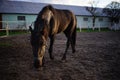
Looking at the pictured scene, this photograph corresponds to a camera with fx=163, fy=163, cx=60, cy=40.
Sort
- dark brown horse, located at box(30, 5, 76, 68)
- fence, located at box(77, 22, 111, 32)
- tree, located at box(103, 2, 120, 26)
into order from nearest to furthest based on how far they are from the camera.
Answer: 1. dark brown horse, located at box(30, 5, 76, 68)
2. fence, located at box(77, 22, 111, 32)
3. tree, located at box(103, 2, 120, 26)

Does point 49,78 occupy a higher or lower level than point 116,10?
lower

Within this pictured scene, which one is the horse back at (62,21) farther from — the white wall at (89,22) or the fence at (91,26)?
the white wall at (89,22)

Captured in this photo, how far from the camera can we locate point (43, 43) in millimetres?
3996

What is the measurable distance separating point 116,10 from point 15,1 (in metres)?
20.5

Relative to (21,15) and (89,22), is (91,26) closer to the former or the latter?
(89,22)

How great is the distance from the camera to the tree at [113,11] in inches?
1348

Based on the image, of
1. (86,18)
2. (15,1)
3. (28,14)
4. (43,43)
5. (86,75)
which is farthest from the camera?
(86,18)

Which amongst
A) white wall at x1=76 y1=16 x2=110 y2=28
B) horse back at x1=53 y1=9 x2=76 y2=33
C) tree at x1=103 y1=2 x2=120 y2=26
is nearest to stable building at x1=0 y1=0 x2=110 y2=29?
white wall at x1=76 y1=16 x2=110 y2=28

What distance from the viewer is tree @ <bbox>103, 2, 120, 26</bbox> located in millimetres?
34244

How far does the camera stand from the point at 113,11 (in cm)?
3478

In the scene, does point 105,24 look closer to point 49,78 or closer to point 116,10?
point 116,10

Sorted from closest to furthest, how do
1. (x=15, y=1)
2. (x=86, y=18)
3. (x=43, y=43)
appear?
1. (x=43, y=43)
2. (x=15, y=1)
3. (x=86, y=18)

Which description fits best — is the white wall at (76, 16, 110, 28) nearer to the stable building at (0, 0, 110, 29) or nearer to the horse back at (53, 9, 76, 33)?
the stable building at (0, 0, 110, 29)

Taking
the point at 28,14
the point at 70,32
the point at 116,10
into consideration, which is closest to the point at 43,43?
the point at 70,32
